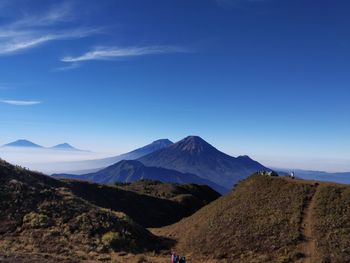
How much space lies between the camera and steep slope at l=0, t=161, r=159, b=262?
40.0 metres

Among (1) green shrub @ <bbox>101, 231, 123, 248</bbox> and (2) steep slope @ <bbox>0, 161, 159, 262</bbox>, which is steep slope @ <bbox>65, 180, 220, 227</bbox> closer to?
(2) steep slope @ <bbox>0, 161, 159, 262</bbox>

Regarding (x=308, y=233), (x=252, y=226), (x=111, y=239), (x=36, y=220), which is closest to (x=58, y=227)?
(x=36, y=220)

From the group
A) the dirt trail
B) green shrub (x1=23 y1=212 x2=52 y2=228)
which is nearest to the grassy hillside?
the dirt trail

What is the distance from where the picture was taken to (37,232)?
44.3 metres

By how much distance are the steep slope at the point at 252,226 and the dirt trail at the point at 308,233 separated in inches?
12.5

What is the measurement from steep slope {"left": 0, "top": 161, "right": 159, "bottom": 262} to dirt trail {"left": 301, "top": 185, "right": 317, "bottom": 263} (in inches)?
631

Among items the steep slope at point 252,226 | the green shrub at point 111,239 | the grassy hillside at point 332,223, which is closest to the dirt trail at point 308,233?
the steep slope at point 252,226

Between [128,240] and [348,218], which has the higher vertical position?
[348,218]

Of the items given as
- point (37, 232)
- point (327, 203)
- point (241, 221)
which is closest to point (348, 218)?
point (327, 203)

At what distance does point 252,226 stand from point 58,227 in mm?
21597

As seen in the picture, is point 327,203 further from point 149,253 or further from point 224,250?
point 149,253

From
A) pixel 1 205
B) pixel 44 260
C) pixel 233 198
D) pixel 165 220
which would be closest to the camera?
pixel 44 260

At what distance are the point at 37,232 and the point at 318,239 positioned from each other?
A: 95.9 ft

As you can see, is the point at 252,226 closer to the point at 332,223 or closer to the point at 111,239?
the point at 332,223
